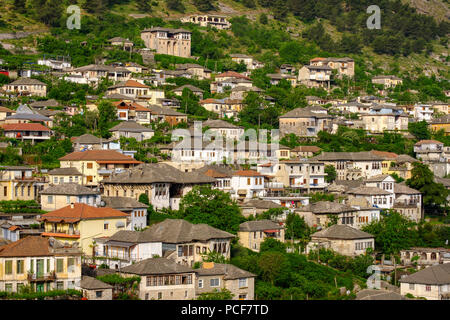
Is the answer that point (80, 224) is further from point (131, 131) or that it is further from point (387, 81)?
point (387, 81)

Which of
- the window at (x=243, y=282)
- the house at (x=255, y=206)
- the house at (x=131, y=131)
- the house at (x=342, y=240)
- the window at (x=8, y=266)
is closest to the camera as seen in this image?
the window at (x=8, y=266)

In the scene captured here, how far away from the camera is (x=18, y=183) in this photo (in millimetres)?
55188

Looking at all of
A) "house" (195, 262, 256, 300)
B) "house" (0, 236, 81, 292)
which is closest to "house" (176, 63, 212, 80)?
"house" (195, 262, 256, 300)

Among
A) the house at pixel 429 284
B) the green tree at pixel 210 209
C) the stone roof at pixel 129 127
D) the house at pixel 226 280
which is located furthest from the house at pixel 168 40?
the house at pixel 226 280

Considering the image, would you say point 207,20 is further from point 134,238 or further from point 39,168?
point 134,238

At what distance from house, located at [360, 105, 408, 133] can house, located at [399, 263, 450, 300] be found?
124ft

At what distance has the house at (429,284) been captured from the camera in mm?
49125

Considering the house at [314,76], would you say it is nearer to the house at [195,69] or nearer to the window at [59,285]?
the house at [195,69]

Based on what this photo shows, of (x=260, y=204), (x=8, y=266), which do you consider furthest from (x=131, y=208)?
(x=8, y=266)

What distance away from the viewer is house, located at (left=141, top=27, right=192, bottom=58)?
4011 inches

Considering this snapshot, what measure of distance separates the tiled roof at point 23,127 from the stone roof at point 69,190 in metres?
13.0

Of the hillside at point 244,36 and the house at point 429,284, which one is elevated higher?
the hillside at point 244,36

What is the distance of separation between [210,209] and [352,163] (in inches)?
892

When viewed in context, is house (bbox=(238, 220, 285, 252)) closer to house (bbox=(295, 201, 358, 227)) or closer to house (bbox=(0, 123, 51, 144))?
house (bbox=(295, 201, 358, 227))
